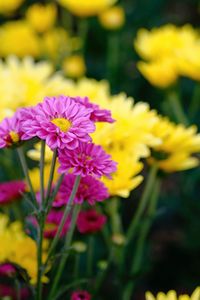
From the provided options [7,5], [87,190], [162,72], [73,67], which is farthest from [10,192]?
[7,5]

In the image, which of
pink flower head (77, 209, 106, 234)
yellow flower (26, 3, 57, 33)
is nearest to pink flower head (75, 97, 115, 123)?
pink flower head (77, 209, 106, 234)

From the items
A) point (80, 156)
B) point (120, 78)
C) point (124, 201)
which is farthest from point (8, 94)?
point (120, 78)

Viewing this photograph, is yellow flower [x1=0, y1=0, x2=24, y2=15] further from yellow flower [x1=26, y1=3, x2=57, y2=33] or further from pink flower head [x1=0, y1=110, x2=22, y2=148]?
pink flower head [x1=0, y1=110, x2=22, y2=148]

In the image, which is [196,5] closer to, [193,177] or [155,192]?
[193,177]

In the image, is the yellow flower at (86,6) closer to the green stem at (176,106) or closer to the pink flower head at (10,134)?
the green stem at (176,106)

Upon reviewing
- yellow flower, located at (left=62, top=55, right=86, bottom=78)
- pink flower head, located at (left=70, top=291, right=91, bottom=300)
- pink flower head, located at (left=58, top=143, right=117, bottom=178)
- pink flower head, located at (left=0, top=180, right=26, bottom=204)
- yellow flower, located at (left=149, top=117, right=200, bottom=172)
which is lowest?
pink flower head, located at (left=70, top=291, right=91, bottom=300)
